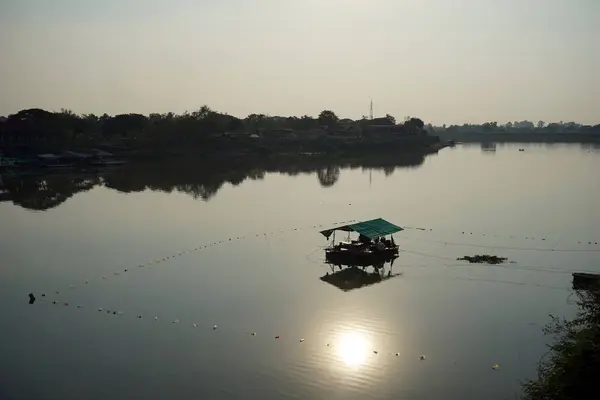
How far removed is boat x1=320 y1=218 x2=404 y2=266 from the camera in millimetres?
18172

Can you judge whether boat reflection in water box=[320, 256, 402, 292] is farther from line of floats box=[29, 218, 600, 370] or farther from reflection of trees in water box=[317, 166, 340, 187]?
reflection of trees in water box=[317, 166, 340, 187]

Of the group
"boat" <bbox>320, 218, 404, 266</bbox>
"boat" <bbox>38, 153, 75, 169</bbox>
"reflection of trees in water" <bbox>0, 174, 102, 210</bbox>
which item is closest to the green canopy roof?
"boat" <bbox>320, 218, 404, 266</bbox>

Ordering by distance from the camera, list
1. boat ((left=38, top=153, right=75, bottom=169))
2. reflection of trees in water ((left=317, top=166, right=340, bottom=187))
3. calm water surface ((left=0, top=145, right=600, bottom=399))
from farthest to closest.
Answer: boat ((left=38, top=153, right=75, bottom=169)) < reflection of trees in water ((left=317, top=166, right=340, bottom=187)) < calm water surface ((left=0, top=145, right=600, bottom=399))

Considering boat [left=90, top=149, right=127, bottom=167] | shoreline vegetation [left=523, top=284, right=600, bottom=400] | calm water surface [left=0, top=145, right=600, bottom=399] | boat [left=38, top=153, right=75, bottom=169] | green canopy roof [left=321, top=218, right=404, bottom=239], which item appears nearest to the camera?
shoreline vegetation [left=523, top=284, right=600, bottom=400]

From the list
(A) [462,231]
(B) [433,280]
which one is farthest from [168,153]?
(B) [433,280]

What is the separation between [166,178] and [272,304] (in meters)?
31.9

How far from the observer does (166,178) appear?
147 feet

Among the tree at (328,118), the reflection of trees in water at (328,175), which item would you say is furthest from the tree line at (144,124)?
the reflection of trees in water at (328,175)

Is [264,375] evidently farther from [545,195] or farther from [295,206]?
[545,195]

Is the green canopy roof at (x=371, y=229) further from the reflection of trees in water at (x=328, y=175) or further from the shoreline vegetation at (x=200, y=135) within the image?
the shoreline vegetation at (x=200, y=135)

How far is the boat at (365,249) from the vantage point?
18172mm

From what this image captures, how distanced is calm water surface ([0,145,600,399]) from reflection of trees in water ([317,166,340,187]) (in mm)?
13022

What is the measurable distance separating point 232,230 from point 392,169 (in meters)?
32.0

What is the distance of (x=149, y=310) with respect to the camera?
1401 cm
